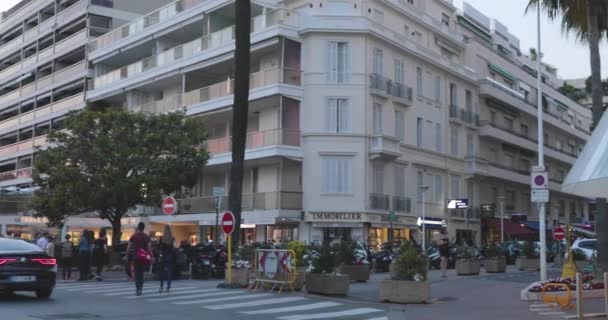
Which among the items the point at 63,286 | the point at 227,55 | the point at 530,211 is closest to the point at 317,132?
the point at 227,55

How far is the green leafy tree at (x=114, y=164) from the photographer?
3123 centimetres

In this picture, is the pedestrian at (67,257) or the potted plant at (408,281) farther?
the pedestrian at (67,257)

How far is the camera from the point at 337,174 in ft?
128

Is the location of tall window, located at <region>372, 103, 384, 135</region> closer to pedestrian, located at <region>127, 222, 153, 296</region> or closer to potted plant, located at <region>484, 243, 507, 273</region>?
potted plant, located at <region>484, 243, 507, 273</region>

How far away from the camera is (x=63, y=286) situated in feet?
70.8

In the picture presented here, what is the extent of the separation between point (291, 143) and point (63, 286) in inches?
747

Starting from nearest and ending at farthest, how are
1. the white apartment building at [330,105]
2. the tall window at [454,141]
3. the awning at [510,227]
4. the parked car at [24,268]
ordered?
the parked car at [24,268], the white apartment building at [330,105], the tall window at [454,141], the awning at [510,227]

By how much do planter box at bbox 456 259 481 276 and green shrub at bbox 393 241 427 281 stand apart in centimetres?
1147

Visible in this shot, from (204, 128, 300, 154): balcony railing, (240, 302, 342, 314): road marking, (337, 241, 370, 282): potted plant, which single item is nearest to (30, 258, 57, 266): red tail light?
(240, 302, 342, 314): road marking

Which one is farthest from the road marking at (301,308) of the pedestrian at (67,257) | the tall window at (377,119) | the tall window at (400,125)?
the tall window at (400,125)

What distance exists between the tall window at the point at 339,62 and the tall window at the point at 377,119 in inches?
93.7

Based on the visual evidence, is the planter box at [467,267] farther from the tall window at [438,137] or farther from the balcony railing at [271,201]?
the tall window at [438,137]

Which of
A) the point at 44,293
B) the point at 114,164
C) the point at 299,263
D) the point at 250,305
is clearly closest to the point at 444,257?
the point at 299,263

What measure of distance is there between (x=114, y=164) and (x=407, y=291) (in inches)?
700
